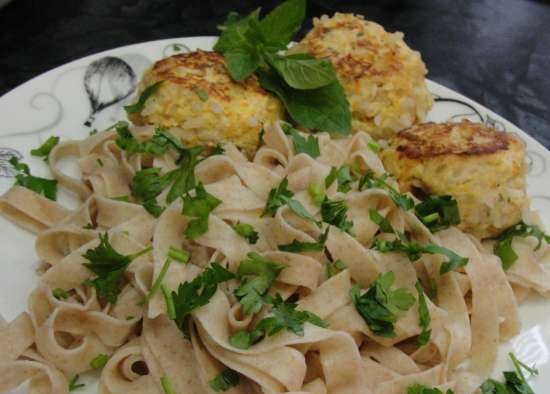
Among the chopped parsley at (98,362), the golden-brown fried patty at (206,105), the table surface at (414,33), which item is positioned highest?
the golden-brown fried patty at (206,105)

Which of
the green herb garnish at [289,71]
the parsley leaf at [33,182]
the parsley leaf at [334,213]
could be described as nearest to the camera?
the parsley leaf at [334,213]

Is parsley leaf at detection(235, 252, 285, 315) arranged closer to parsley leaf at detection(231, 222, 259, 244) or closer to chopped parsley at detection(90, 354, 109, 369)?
parsley leaf at detection(231, 222, 259, 244)

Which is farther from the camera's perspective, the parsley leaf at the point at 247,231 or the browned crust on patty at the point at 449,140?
the browned crust on patty at the point at 449,140

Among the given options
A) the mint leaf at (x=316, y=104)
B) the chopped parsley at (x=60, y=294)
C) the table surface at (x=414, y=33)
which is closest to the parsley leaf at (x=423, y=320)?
the mint leaf at (x=316, y=104)

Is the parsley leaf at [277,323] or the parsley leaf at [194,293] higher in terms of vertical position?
the parsley leaf at [194,293]

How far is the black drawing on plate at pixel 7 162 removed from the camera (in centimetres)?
339

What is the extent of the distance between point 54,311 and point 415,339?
1.60m

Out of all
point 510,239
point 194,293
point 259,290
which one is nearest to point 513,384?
point 510,239

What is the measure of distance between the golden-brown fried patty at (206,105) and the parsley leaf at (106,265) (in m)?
0.79

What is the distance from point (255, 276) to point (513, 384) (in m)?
1.22

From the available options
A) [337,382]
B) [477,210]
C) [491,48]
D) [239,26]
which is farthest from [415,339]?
[491,48]

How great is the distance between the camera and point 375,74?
3742mm

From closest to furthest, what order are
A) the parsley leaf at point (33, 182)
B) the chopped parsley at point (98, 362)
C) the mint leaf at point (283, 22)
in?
the chopped parsley at point (98, 362) → the parsley leaf at point (33, 182) → the mint leaf at point (283, 22)

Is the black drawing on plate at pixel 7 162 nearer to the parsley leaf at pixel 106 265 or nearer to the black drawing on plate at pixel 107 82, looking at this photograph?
the black drawing on plate at pixel 107 82
